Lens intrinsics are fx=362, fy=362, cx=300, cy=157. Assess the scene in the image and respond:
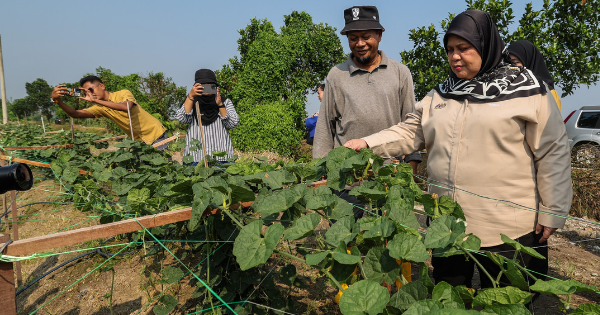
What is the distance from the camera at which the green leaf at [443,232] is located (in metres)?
0.94

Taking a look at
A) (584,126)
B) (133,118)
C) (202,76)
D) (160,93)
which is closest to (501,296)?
(202,76)

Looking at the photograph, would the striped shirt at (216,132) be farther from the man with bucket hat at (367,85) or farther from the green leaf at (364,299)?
the green leaf at (364,299)

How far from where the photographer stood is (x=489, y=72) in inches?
65.7

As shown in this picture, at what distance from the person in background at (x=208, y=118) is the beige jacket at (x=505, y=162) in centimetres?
224

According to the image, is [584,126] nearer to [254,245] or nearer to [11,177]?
[254,245]

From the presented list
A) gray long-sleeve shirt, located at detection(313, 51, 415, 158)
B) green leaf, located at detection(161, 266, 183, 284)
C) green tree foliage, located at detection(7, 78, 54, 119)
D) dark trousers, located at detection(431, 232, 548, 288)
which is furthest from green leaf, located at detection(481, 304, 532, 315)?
green tree foliage, located at detection(7, 78, 54, 119)

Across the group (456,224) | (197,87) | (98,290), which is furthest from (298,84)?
(456,224)

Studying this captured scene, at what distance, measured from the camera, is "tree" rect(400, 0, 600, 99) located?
6641 mm

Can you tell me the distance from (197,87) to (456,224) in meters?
2.80

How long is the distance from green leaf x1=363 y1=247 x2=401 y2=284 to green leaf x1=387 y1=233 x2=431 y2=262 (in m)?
0.09

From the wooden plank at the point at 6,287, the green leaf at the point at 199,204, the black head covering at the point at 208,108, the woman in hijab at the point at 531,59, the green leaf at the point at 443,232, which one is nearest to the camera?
the green leaf at the point at 443,232

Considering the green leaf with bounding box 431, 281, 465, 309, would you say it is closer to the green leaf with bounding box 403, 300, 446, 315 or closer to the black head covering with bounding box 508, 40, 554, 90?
the green leaf with bounding box 403, 300, 446, 315

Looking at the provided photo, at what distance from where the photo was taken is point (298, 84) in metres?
9.75

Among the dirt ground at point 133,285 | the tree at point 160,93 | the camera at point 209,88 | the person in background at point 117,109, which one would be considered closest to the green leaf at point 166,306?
the dirt ground at point 133,285
